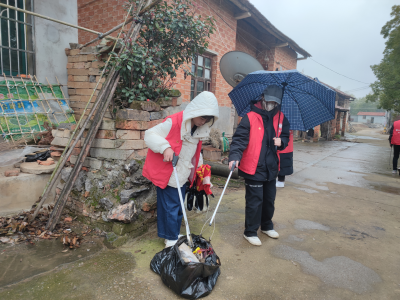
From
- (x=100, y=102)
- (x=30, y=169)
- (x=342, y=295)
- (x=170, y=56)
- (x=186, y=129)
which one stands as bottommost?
(x=342, y=295)

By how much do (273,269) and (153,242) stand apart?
1.26 metres

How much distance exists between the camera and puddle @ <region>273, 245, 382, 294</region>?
233 centimetres

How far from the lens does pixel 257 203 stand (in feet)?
9.40

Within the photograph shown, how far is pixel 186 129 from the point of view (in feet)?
8.08

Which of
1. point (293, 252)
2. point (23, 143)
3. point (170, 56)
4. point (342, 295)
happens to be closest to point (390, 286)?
point (342, 295)

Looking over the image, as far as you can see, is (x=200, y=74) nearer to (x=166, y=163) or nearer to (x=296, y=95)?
(x=296, y=95)

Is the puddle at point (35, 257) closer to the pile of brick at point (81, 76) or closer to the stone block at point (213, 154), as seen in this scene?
the pile of brick at point (81, 76)

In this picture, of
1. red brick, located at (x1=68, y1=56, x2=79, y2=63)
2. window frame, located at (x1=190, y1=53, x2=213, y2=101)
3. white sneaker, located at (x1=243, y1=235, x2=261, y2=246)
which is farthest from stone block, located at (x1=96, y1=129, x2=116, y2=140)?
window frame, located at (x1=190, y1=53, x2=213, y2=101)

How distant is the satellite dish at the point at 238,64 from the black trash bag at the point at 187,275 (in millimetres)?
4003

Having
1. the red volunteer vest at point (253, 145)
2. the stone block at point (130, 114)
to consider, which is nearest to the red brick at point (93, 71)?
the stone block at point (130, 114)

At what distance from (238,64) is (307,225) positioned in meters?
3.29

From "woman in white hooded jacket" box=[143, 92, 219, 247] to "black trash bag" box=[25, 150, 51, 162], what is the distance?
6.65ft

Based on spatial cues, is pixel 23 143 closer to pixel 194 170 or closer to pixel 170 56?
pixel 170 56

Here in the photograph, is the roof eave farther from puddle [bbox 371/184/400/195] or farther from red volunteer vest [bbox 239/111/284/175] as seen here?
red volunteer vest [bbox 239/111/284/175]
